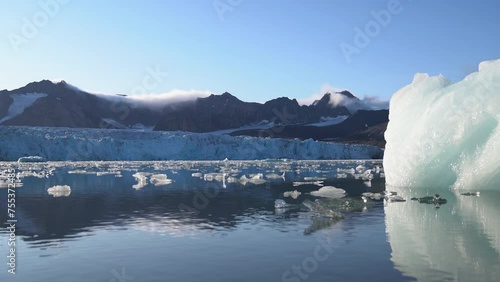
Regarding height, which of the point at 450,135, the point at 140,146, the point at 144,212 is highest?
the point at 140,146

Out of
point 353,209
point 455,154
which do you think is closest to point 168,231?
point 353,209

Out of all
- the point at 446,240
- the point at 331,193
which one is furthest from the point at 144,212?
the point at 446,240

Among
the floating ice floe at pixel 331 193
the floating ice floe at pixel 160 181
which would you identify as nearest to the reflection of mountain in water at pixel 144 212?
the floating ice floe at pixel 331 193

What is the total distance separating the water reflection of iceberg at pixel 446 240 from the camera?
7.83m

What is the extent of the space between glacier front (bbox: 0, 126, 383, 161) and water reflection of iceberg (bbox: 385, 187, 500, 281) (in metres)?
62.2

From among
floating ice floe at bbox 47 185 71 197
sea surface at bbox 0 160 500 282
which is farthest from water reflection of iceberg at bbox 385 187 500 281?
floating ice floe at bbox 47 185 71 197

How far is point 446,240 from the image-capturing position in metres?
10.4

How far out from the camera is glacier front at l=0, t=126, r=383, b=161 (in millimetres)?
67562

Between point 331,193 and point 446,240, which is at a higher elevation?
point 331,193

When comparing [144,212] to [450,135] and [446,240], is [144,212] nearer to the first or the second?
[446,240]

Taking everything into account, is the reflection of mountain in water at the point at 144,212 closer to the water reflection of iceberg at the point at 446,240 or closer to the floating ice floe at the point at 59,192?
the floating ice floe at the point at 59,192

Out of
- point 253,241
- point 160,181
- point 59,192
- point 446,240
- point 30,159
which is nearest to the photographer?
point 446,240

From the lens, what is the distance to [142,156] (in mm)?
76500

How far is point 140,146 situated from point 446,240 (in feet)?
229
